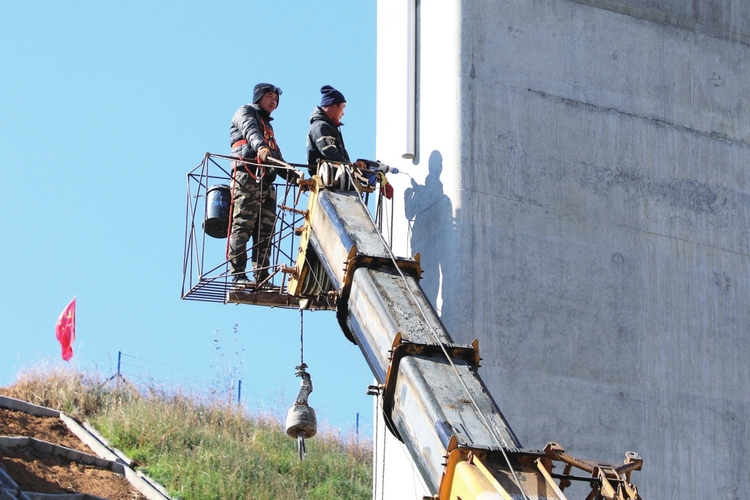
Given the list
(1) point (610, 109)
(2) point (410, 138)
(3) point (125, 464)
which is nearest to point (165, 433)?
(3) point (125, 464)

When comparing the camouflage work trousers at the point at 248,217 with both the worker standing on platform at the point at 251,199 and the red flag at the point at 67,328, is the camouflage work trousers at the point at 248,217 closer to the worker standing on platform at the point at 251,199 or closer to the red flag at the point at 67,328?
the worker standing on platform at the point at 251,199

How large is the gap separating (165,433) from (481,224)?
291 inches

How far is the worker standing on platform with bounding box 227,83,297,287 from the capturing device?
11430 millimetres

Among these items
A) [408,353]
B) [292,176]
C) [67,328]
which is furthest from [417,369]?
[67,328]

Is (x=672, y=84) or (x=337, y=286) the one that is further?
(x=672, y=84)

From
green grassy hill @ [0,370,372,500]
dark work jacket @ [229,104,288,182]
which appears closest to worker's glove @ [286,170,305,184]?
dark work jacket @ [229,104,288,182]

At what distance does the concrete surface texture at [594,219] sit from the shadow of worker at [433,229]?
2 cm

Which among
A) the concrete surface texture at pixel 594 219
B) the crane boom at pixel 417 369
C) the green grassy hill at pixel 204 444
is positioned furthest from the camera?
the green grassy hill at pixel 204 444

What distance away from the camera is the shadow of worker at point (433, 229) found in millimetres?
10734

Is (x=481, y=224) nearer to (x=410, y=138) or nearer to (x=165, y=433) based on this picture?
(x=410, y=138)

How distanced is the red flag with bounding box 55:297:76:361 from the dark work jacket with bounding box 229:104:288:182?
8550mm

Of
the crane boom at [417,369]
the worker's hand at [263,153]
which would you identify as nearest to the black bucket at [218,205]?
the worker's hand at [263,153]

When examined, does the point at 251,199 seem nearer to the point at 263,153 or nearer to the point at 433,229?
the point at 263,153

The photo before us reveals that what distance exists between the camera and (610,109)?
11.6m
